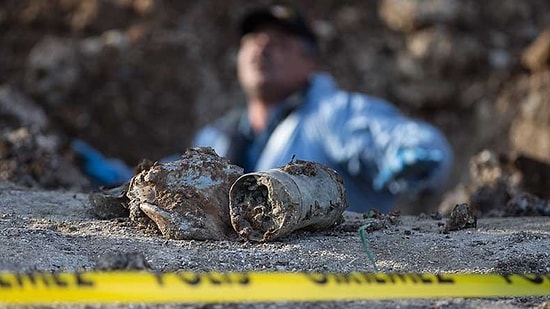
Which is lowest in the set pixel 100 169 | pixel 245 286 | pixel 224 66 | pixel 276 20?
pixel 100 169

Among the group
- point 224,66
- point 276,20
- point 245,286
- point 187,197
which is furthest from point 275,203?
point 224,66

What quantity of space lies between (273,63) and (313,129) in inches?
27.2

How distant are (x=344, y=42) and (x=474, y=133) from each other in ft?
4.52

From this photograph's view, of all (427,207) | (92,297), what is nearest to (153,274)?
(92,297)

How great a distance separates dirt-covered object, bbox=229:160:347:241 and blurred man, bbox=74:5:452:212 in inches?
73.8

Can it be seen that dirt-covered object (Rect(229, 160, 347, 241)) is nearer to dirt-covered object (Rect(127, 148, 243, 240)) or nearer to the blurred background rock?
dirt-covered object (Rect(127, 148, 243, 240))

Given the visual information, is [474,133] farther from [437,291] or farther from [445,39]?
[437,291]

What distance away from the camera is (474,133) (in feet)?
22.8

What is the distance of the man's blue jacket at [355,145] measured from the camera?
13.9ft

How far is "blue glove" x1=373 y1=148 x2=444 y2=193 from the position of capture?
4.15 meters

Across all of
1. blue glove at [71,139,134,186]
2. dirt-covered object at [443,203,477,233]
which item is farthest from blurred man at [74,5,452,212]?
dirt-covered object at [443,203,477,233]

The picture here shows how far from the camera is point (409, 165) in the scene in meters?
4.16

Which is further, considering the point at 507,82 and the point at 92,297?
the point at 507,82

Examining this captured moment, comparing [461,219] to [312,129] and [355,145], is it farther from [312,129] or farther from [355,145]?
[312,129]
